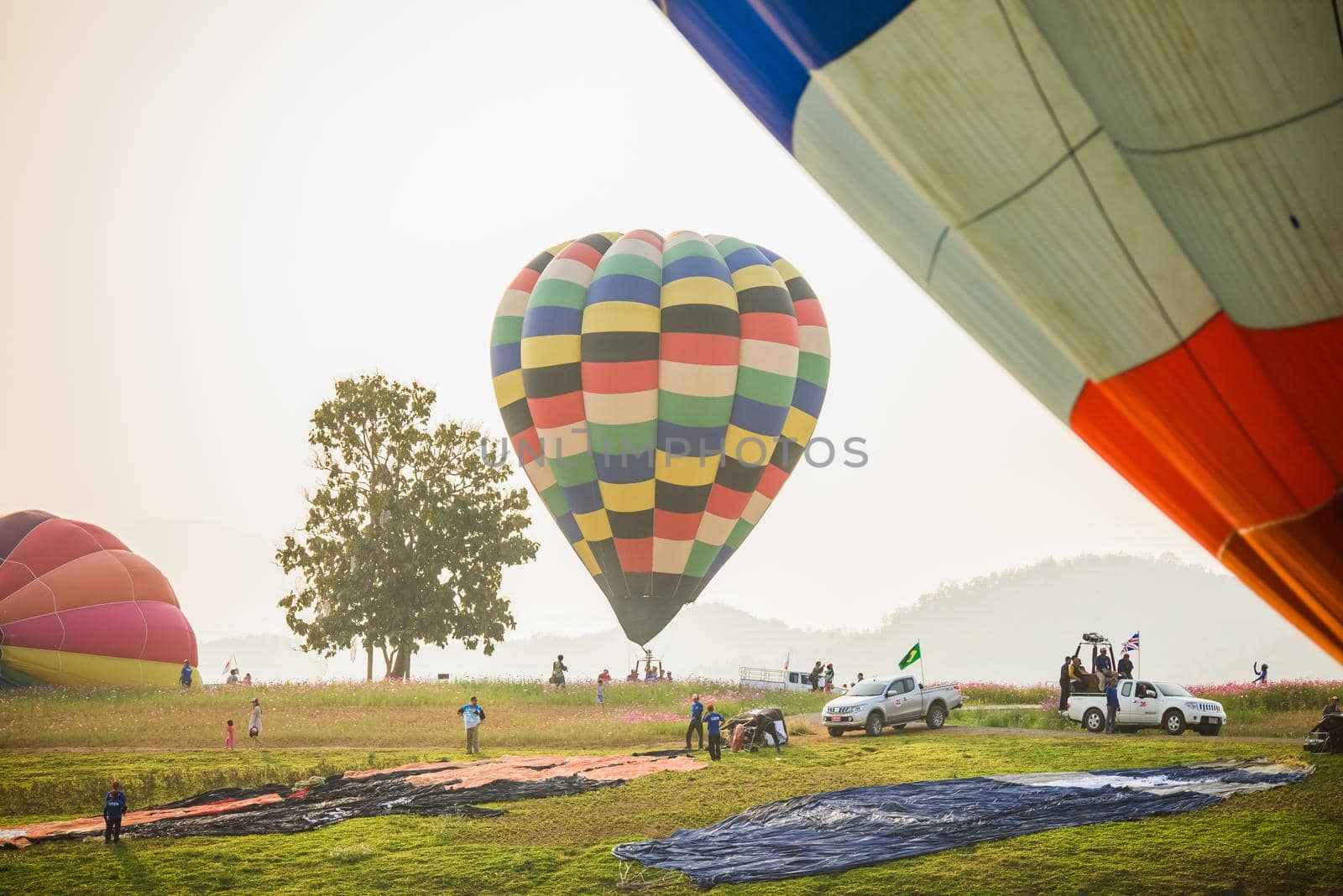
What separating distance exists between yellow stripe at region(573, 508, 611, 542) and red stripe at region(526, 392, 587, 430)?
8.71 ft

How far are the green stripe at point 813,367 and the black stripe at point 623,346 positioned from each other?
4917 mm

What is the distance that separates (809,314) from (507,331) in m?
9.06

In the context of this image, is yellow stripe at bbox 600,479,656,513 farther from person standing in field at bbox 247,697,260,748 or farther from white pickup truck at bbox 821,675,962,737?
person standing in field at bbox 247,697,260,748

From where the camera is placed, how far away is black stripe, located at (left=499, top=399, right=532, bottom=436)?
95.9 feet

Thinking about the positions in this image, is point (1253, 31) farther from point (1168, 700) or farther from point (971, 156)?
point (1168, 700)

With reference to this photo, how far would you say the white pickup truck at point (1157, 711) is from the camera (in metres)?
21.8

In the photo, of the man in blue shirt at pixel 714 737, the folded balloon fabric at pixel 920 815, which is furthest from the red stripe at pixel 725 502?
the folded balloon fabric at pixel 920 815

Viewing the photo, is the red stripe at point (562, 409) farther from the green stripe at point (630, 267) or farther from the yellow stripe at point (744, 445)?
the yellow stripe at point (744, 445)

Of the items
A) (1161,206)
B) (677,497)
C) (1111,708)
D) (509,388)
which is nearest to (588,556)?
(677,497)

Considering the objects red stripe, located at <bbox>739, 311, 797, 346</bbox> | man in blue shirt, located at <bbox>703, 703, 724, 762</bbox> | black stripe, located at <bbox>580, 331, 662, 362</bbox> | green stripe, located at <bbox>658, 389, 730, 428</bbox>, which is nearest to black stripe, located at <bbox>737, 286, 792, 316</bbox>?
red stripe, located at <bbox>739, 311, 797, 346</bbox>

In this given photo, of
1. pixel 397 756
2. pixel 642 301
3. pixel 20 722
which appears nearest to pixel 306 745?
pixel 397 756

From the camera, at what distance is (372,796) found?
16672mm

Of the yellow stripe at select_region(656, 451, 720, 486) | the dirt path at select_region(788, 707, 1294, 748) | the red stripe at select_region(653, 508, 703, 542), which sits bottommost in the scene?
the dirt path at select_region(788, 707, 1294, 748)

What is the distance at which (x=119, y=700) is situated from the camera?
97.8ft
